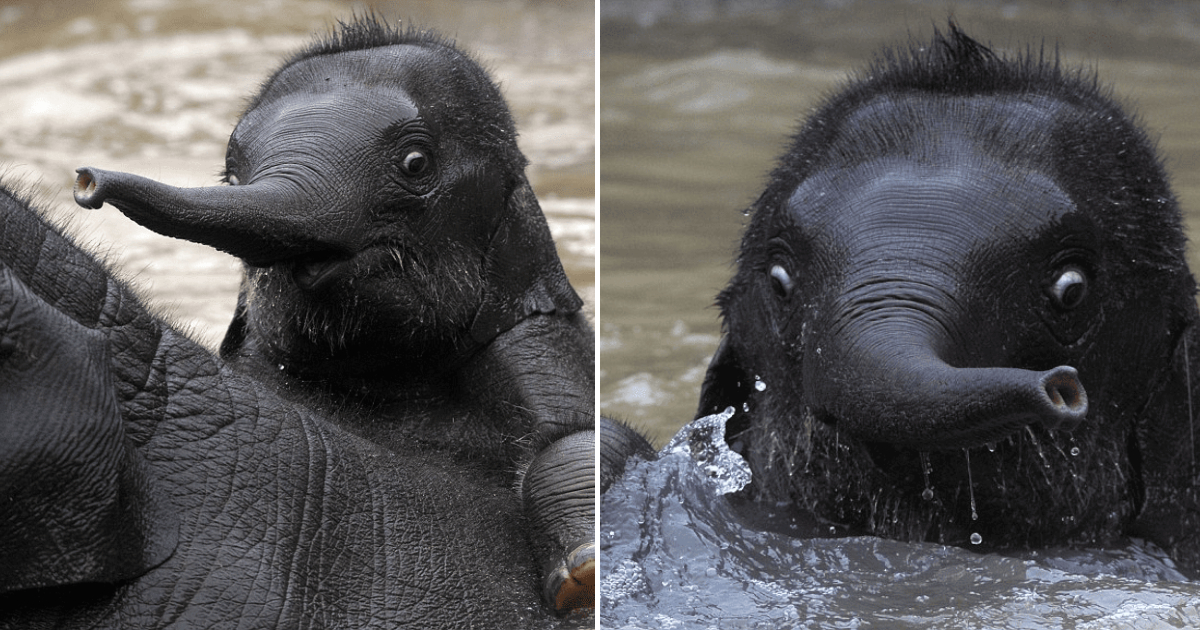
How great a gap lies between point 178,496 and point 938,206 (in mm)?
1579

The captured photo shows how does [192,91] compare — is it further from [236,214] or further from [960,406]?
[960,406]

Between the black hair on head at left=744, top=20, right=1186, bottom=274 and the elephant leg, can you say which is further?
the black hair on head at left=744, top=20, right=1186, bottom=274

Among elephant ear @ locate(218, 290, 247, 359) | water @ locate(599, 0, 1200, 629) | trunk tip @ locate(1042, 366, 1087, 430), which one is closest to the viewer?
trunk tip @ locate(1042, 366, 1087, 430)

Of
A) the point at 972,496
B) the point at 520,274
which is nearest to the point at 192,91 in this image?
the point at 520,274

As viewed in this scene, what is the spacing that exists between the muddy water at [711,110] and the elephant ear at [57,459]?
3136 millimetres

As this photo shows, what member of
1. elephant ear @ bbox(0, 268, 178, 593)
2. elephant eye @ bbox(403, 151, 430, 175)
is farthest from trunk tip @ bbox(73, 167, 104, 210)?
elephant eye @ bbox(403, 151, 430, 175)

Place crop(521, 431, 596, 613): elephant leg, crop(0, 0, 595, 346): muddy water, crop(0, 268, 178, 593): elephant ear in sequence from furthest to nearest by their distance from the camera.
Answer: crop(0, 0, 595, 346): muddy water < crop(521, 431, 596, 613): elephant leg < crop(0, 268, 178, 593): elephant ear

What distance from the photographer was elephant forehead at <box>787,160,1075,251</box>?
3113 millimetres

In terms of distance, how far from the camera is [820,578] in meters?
3.25

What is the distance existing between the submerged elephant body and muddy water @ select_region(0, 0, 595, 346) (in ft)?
5.93

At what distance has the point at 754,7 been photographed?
10.5 m

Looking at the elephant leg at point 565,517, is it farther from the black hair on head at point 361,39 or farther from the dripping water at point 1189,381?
the dripping water at point 1189,381

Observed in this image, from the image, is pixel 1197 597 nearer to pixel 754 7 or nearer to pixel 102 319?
pixel 102 319

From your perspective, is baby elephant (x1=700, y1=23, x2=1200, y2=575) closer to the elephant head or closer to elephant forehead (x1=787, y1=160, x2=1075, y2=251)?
elephant forehead (x1=787, y1=160, x2=1075, y2=251)
